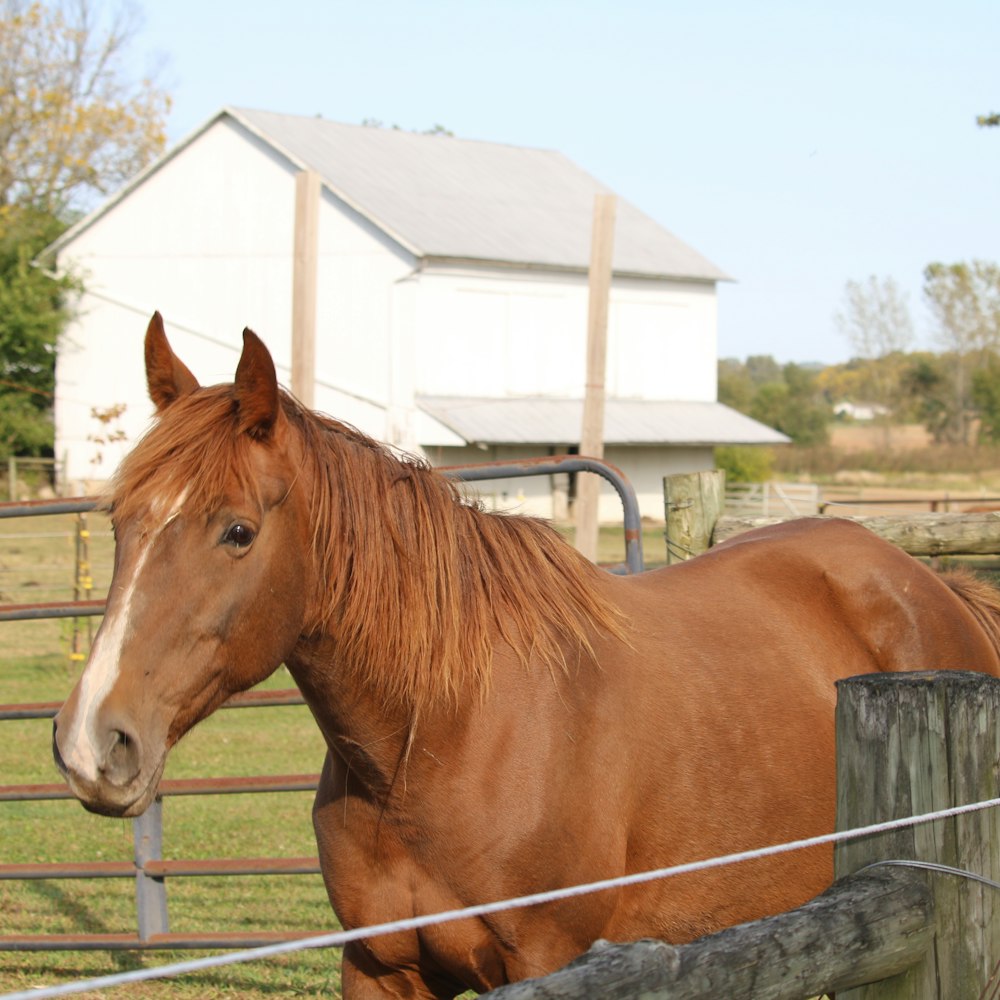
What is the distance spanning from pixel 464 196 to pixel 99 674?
31310 mm

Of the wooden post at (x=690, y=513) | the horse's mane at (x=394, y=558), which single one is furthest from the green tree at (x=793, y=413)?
the horse's mane at (x=394, y=558)

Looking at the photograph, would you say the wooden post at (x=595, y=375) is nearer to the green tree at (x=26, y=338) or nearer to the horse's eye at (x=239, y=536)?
the horse's eye at (x=239, y=536)

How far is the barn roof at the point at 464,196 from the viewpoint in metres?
29.6

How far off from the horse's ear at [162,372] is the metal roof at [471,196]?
1017 inches

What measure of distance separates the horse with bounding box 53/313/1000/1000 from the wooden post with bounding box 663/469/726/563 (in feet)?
6.72

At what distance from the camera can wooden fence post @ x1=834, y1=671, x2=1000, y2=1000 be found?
2.03 metres

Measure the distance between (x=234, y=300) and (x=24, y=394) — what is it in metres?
6.78

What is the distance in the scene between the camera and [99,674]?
7.51ft

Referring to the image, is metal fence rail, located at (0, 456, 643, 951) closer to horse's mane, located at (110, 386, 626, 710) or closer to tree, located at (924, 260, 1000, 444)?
horse's mane, located at (110, 386, 626, 710)

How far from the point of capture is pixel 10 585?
691 inches

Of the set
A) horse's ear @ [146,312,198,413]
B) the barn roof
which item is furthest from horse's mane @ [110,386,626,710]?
the barn roof

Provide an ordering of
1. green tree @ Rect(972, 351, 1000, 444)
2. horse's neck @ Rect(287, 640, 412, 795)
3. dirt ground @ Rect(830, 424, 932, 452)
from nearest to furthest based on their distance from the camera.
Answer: horse's neck @ Rect(287, 640, 412, 795), green tree @ Rect(972, 351, 1000, 444), dirt ground @ Rect(830, 424, 932, 452)

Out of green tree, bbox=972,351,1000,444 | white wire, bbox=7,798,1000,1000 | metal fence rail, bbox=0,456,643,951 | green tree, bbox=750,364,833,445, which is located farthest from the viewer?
green tree, bbox=750,364,833,445

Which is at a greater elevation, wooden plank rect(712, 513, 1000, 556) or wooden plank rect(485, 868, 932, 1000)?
wooden plank rect(712, 513, 1000, 556)
